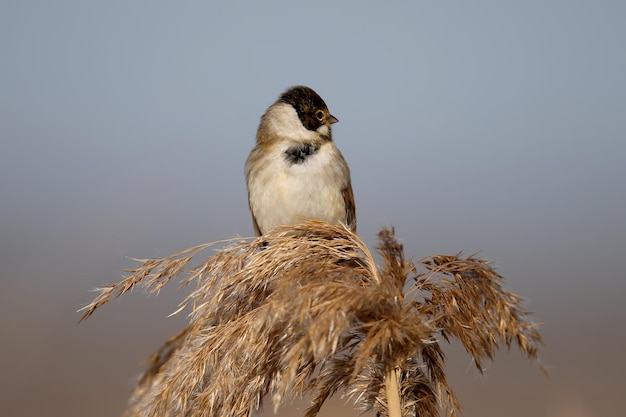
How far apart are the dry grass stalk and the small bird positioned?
3.51 feet

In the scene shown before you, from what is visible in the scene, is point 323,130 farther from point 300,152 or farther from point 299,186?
point 299,186

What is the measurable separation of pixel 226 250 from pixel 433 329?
0.75 m

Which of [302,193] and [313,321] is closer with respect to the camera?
[313,321]

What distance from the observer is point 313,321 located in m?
1.82

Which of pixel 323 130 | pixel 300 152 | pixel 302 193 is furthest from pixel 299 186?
pixel 323 130

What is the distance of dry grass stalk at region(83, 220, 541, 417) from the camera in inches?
77.9

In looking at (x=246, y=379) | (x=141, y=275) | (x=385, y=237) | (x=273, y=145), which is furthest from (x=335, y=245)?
(x=273, y=145)

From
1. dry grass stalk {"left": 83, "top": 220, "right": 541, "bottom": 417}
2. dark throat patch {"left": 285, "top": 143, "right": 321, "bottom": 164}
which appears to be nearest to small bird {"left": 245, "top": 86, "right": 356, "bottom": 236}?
dark throat patch {"left": 285, "top": 143, "right": 321, "bottom": 164}

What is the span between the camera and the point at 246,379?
217cm

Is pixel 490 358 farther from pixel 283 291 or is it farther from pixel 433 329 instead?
pixel 283 291

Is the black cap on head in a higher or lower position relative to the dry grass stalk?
higher

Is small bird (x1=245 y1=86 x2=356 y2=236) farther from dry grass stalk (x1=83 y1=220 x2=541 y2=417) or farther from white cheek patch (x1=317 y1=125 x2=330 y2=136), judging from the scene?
dry grass stalk (x1=83 y1=220 x2=541 y2=417)

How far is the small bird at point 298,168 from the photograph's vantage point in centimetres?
346

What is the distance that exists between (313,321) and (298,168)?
1722 millimetres
